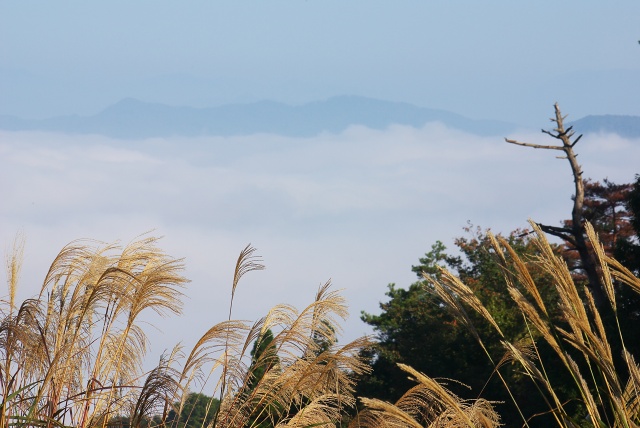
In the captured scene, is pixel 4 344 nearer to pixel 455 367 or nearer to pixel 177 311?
pixel 177 311

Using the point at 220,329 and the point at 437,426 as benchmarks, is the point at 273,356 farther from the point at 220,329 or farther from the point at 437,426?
the point at 437,426

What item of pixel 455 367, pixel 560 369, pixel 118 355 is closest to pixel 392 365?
pixel 455 367

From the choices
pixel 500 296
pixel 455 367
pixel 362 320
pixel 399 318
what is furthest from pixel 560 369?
pixel 362 320

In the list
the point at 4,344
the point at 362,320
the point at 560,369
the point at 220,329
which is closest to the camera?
the point at 220,329

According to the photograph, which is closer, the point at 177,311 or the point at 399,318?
the point at 177,311

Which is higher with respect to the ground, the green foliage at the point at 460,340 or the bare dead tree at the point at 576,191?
the bare dead tree at the point at 576,191

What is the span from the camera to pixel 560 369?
2142cm

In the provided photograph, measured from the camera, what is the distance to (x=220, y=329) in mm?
5055

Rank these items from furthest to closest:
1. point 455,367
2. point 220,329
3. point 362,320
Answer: point 362,320 < point 455,367 < point 220,329

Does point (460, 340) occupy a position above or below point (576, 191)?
below

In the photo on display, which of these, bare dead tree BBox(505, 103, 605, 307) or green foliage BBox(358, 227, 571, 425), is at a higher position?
bare dead tree BBox(505, 103, 605, 307)

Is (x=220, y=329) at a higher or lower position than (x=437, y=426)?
higher

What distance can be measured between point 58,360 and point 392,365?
26048 millimetres

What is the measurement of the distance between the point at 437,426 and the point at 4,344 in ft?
9.36
